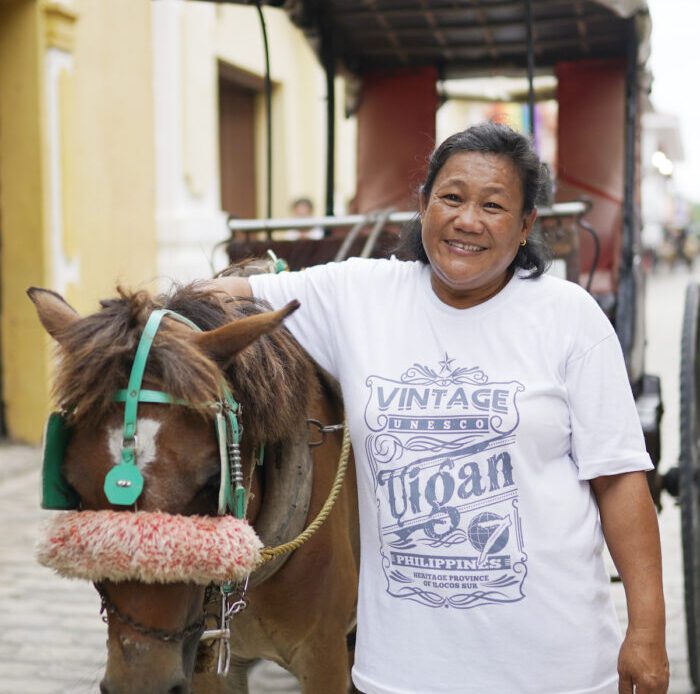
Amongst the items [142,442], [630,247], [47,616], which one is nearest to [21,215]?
[47,616]

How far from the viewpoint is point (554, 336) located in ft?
6.49

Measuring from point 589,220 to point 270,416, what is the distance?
356cm

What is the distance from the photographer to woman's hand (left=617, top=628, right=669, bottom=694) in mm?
1910

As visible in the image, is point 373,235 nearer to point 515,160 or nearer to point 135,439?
point 515,160

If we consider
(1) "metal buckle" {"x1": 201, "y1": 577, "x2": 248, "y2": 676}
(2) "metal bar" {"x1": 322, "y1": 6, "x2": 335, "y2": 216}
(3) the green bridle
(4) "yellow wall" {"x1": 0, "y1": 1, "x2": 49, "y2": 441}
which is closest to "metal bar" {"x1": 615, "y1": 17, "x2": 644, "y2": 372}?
(2) "metal bar" {"x1": 322, "y1": 6, "x2": 335, "y2": 216}

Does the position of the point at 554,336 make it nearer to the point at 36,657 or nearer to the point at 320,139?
the point at 36,657

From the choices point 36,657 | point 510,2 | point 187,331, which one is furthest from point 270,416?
point 510,2

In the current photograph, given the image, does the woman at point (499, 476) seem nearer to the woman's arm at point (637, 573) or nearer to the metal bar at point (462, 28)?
the woman's arm at point (637, 573)

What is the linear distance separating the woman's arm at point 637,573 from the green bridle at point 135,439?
69 centimetres

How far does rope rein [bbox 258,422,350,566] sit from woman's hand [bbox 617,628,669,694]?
2.35ft

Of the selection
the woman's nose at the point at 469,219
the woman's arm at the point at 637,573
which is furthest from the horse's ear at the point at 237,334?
the woman's arm at the point at 637,573

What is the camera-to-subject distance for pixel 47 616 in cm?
471

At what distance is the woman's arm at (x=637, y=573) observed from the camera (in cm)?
192

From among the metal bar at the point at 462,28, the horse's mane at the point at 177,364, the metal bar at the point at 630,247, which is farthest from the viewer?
the metal bar at the point at 462,28
